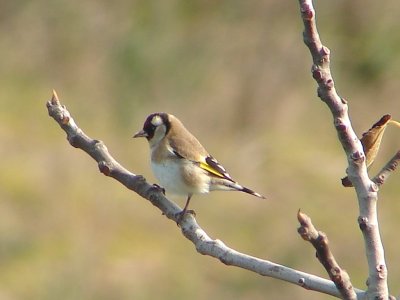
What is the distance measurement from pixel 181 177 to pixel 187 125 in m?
6.26

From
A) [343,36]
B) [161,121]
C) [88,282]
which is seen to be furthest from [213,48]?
[161,121]

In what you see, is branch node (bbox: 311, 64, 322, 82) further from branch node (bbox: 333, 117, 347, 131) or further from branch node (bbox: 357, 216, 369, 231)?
branch node (bbox: 357, 216, 369, 231)

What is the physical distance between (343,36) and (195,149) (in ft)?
20.4

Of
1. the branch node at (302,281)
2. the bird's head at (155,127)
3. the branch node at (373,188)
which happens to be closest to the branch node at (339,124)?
the branch node at (373,188)

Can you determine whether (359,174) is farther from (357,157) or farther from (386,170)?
(386,170)

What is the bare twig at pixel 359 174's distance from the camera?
4.67 ft

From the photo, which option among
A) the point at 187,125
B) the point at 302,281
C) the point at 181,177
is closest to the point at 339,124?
the point at 302,281

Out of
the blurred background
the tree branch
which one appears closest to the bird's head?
the tree branch

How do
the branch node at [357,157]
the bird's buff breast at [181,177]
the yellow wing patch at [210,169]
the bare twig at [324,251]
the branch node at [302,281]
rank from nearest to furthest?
the bare twig at [324,251]
the branch node at [357,157]
the branch node at [302,281]
the bird's buff breast at [181,177]
the yellow wing patch at [210,169]

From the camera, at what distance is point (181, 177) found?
3.83 m

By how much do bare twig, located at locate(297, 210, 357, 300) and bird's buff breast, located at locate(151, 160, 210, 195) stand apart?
2360 mm

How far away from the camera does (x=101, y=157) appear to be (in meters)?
2.15

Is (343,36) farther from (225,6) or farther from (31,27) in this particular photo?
(31,27)

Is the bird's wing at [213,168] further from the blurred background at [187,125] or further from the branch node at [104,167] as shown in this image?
the blurred background at [187,125]
